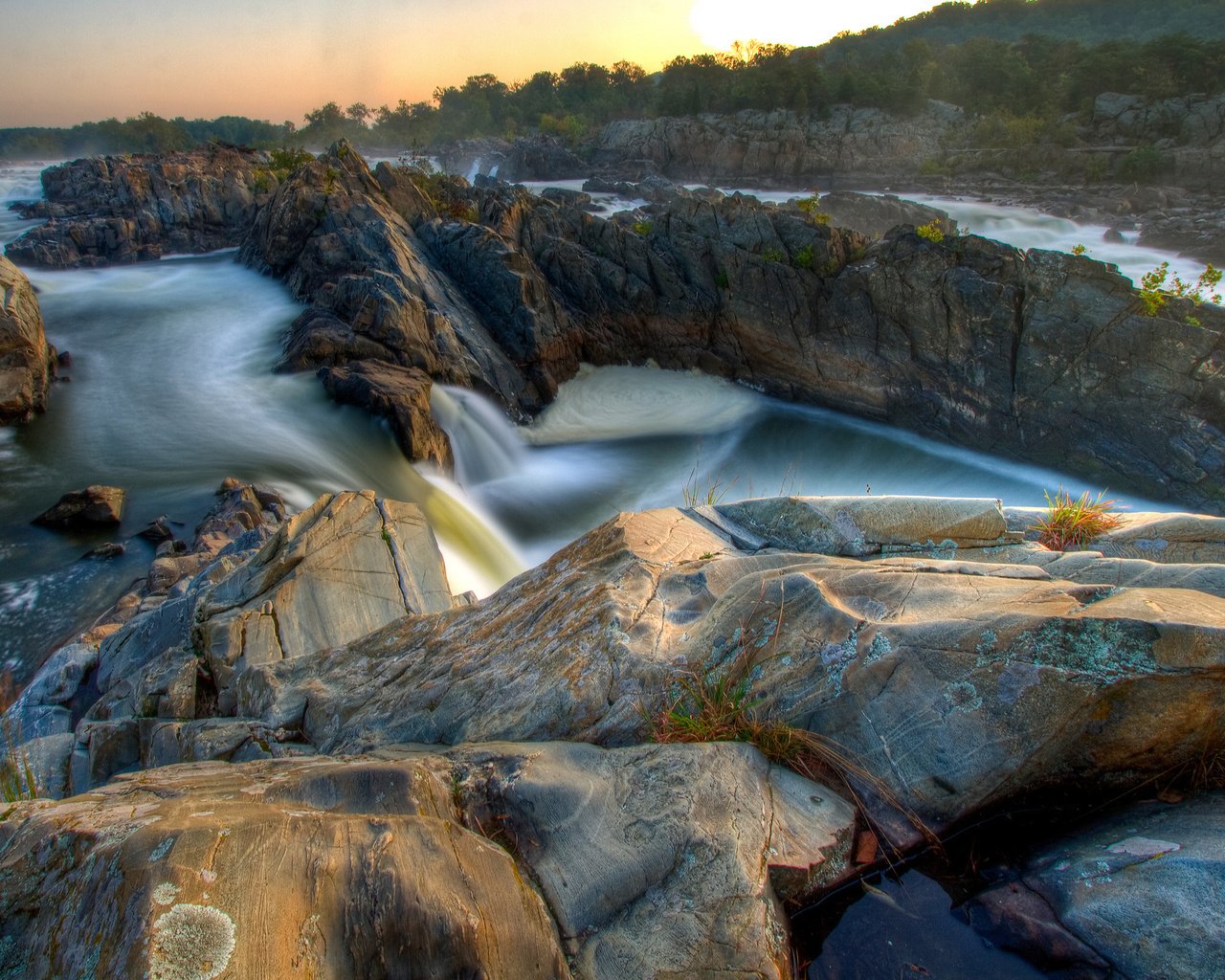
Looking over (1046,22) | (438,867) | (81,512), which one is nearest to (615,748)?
(438,867)

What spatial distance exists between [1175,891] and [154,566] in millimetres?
11165

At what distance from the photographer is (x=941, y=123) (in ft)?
182

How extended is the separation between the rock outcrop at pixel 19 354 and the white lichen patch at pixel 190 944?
16.6 metres

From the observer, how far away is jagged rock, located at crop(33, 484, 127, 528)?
1112cm

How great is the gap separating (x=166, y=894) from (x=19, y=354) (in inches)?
685

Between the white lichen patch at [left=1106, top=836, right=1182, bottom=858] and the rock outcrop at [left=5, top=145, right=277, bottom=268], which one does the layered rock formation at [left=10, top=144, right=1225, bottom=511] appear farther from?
the white lichen patch at [left=1106, top=836, right=1182, bottom=858]

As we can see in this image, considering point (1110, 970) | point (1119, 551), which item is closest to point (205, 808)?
point (1110, 970)

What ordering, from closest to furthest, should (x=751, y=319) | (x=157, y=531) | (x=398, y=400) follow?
1. (x=157, y=531)
2. (x=398, y=400)
3. (x=751, y=319)

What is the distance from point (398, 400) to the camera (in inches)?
588

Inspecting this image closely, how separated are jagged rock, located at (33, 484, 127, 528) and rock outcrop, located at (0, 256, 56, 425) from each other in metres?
4.67

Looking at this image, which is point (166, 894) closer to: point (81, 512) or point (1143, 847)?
point (1143, 847)

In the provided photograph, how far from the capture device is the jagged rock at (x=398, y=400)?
48.7ft

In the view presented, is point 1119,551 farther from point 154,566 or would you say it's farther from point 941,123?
point 941,123

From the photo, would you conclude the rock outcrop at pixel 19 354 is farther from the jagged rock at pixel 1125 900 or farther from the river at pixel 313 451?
the jagged rock at pixel 1125 900
